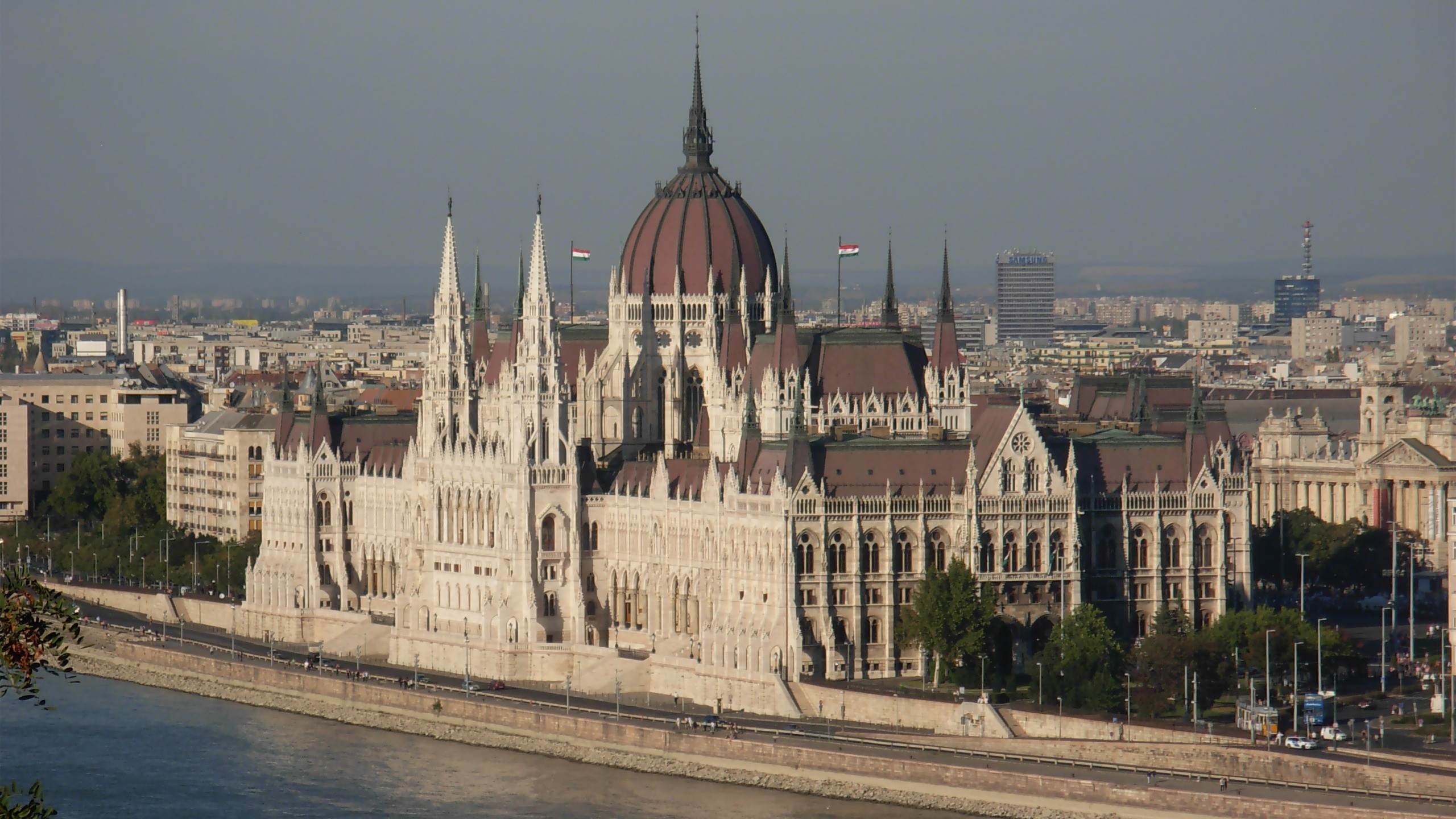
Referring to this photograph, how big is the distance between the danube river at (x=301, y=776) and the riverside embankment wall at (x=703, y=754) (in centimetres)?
69

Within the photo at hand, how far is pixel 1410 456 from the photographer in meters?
174

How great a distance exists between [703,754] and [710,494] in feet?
55.9

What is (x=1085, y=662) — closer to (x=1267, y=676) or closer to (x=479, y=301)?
(x=1267, y=676)

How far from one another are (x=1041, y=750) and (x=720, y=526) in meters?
22.9

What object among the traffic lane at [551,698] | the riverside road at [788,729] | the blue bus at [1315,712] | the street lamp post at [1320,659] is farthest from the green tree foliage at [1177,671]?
the traffic lane at [551,698]

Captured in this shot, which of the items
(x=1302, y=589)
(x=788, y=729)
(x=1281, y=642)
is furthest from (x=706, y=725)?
(x=1302, y=589)

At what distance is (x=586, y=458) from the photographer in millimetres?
141500

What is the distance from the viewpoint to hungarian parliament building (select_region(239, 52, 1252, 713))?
124812 mm

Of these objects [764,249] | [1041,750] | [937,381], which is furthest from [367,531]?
[1041,750]

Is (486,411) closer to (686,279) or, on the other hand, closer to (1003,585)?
(686,279)

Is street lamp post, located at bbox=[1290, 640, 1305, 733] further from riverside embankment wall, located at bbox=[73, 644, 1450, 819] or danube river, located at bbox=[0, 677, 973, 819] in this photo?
danube river, located at bbox=[0, 677, 973, 819]

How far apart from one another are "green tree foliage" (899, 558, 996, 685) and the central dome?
33536 mm

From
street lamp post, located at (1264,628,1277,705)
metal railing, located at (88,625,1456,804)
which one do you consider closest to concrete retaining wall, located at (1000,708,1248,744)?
metal railing, located at (88,625,1456,804)

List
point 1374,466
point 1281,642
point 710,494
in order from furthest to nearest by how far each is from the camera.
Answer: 1. point 1374,466
2. point 710,494
3. point 1281,642
